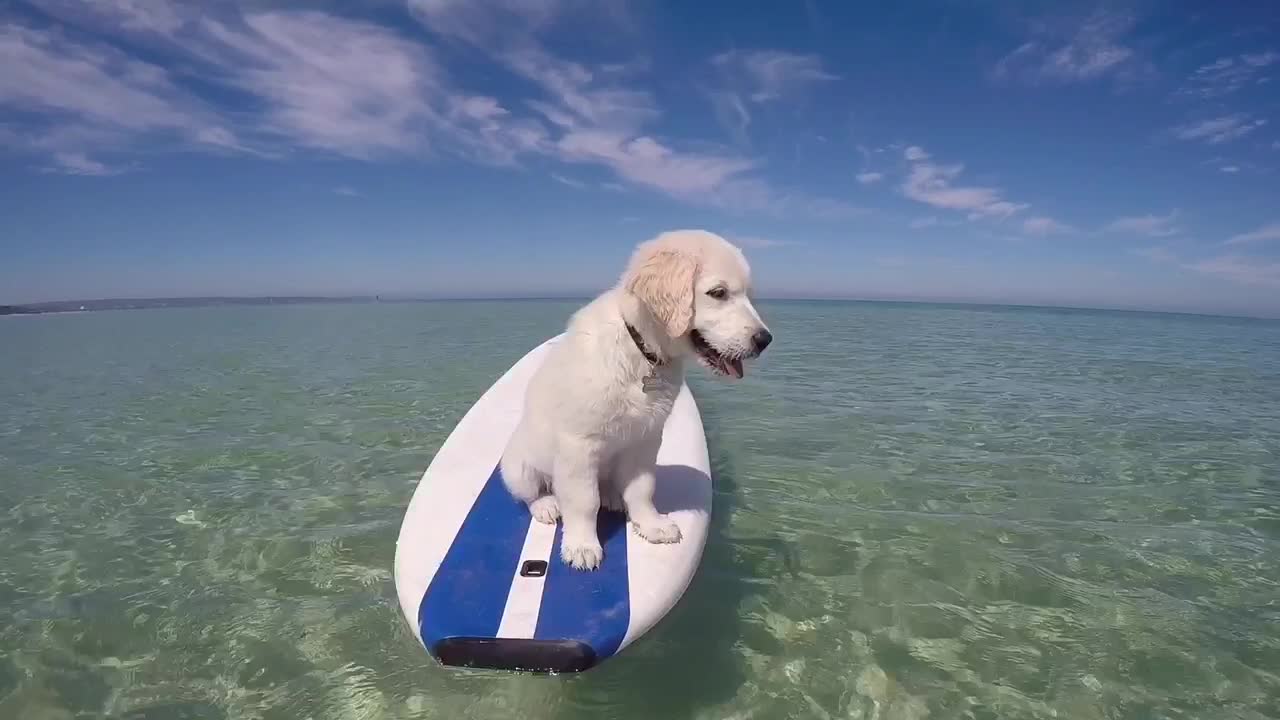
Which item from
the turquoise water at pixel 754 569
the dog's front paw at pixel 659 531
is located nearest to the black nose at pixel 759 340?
the dog's front paw at pixel 659 531

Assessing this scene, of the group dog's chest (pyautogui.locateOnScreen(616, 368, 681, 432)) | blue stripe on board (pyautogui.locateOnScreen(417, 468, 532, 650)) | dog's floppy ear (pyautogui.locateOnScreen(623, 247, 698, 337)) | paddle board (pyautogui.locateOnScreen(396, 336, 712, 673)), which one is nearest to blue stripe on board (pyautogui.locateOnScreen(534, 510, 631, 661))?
paddle board (pyautogui.locateOnScreen(396, 336, 712, 673))

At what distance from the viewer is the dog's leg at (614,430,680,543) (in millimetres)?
3232

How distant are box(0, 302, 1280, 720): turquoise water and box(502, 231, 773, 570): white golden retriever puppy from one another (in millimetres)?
1229

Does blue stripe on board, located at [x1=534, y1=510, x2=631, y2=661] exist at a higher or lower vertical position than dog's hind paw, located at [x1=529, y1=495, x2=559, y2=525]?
lower

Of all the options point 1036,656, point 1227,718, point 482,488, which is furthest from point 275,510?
point 1227,718

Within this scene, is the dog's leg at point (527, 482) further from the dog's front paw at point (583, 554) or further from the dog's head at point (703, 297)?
the dog's head at point (703, 297)

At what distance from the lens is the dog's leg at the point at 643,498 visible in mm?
3232

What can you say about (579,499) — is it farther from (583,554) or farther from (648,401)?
(648,401)

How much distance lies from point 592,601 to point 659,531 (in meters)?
0.61

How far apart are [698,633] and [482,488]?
1793mm

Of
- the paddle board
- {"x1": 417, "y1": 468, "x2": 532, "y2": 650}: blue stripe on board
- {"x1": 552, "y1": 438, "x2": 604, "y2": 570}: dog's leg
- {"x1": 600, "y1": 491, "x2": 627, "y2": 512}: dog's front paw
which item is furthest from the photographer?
{"x1": 600, "y1": 491, "x2": 627, "y2": 512}: dog's front paw

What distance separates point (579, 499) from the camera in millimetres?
→ 3023

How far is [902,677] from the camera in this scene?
3314 mm

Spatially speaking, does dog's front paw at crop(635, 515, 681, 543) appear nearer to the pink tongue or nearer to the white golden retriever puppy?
the white golden retriever puppy
